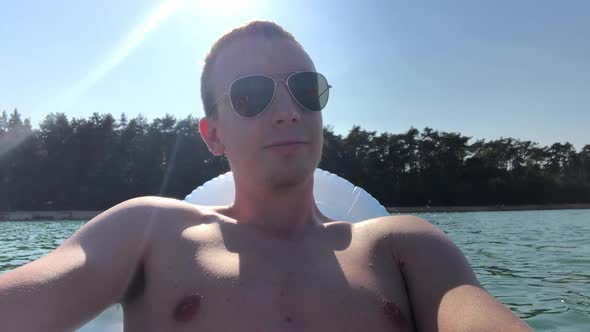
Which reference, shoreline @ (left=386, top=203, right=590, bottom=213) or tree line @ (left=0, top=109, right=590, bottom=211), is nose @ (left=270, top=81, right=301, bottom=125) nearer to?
tree line @ (left=0, top=109, right=590, bottom=211)

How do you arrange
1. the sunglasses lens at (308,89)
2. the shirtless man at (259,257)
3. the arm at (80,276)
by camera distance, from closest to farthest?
the arm at (80,276), the shirtless man at (259,257), the sunglasses lens at (308,89)

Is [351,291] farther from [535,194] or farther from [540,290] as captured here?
[535,194]

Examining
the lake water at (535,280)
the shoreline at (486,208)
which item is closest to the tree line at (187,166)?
the shoreline at (486,208)

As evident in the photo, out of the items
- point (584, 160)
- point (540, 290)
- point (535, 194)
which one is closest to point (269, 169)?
point (540, 290)

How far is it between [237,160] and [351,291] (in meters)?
0.55

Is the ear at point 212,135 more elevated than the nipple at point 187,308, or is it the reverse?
the ear at point 212,135

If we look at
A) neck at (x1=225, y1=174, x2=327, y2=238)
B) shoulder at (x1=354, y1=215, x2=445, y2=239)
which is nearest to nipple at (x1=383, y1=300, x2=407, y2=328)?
shoulder at (x1=354, y1=215, x2=445, y2=239)

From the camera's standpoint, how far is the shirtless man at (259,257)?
1.22m

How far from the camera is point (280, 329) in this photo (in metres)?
1.22

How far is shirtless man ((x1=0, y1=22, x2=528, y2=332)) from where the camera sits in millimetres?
1222

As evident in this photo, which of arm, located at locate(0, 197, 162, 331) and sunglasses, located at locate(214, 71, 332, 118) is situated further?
sunglasses, located at locate(214, 71, 332, 118)

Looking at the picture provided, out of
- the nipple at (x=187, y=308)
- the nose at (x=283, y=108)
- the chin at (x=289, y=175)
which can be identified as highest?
the nose at (x=283, y=108)

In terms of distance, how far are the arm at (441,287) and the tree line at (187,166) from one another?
3181cm

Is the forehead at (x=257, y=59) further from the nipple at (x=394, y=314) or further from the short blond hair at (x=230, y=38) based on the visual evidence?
the nipple at (x=394, y=314)
